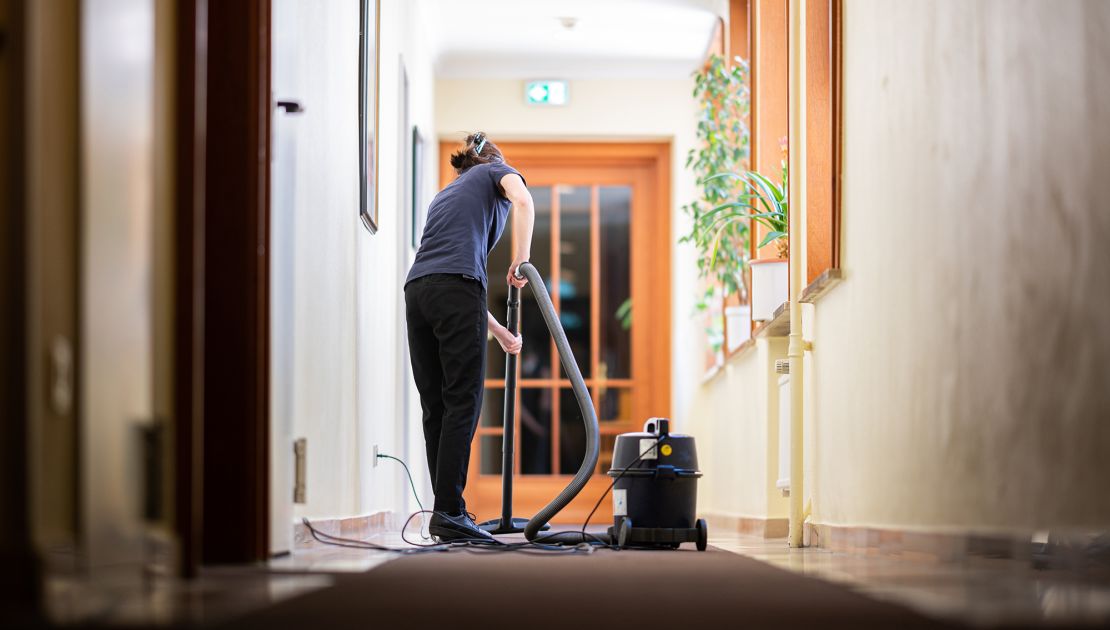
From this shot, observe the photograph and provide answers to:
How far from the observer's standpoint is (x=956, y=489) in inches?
86.7

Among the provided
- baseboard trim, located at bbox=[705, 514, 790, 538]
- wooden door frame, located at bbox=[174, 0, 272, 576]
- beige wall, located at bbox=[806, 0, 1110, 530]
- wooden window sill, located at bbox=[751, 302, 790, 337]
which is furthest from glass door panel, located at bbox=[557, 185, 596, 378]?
wooden door frame, located at bbox=[174, 0, 272, 576]

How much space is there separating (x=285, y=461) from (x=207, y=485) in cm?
33

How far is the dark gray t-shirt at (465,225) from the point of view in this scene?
3691 millimetres

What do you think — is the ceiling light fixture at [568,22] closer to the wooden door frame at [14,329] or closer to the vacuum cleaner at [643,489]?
the vacuum cleaner at [643,489]

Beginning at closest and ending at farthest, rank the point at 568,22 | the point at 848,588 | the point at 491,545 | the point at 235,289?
the point at 848,588, the point at 235,289, the point at 491,545, the point at 568,22

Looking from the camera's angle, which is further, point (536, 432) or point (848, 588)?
point (536, 432)

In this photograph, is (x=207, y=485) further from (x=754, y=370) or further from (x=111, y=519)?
(x=754, y=370)

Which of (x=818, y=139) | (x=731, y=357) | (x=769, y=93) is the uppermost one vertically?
(x=769, y=93)

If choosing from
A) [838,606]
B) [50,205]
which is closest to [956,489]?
[838,606]

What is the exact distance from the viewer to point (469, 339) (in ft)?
11.9

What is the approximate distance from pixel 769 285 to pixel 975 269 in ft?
7.69

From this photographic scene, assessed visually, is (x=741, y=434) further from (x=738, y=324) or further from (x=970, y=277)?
(x=970, y=277)

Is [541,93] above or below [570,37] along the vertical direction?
below

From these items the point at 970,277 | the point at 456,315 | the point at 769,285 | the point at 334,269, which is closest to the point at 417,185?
the point at 769,285
